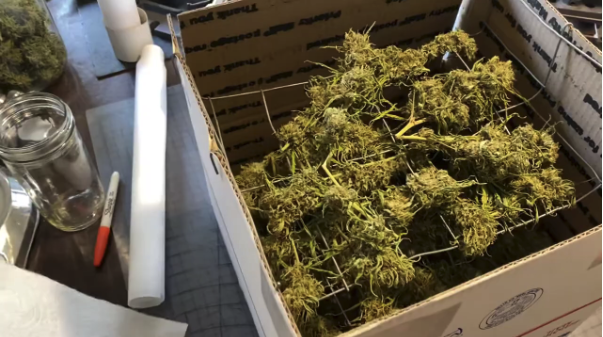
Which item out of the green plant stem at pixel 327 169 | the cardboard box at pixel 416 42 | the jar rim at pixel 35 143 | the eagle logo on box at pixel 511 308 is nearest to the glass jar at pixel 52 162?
the jar rim at pixel 35 143

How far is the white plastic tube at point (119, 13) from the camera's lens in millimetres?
688

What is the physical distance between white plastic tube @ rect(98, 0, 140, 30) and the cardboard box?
0.76ft

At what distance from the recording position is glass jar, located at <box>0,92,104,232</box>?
54cm

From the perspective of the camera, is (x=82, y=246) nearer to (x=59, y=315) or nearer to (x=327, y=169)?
(x=59, y=315)

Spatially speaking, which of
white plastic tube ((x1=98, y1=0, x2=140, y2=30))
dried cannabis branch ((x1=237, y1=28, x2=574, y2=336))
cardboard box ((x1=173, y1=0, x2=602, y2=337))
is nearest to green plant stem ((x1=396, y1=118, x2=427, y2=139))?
dried cannabis branch ((x1=237, y1=28, x2=574, y2=336))

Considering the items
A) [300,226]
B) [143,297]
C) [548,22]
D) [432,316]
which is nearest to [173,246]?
[143,297]

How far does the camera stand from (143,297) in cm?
53

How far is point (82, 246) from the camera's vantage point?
60 centimetres

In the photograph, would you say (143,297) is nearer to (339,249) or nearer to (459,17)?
(339,249)

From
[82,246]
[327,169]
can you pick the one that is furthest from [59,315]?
[327,169]

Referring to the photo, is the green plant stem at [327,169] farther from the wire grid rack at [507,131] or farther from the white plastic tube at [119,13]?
the white plastic tube at [119,13]

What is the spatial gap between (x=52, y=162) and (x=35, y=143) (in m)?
0.05

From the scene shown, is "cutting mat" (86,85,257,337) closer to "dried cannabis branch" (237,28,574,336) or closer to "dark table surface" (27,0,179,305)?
"dark table surface" (27,0,179,305)

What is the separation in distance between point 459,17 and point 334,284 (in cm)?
36
